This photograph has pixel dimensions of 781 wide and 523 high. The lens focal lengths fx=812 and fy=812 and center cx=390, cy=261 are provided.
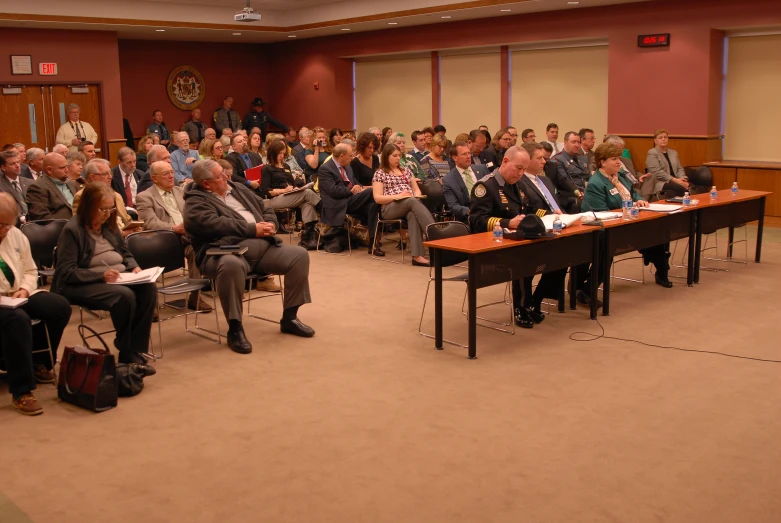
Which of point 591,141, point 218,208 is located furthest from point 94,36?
point 218,208

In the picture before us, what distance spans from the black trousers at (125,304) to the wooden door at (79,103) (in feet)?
30.1

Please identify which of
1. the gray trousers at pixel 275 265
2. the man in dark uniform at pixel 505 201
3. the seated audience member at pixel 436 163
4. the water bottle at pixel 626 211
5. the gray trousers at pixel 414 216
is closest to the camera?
the gray trousers at pixel 275 265

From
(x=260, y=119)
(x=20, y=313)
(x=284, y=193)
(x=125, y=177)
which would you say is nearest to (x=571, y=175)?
(x=284, y=193)

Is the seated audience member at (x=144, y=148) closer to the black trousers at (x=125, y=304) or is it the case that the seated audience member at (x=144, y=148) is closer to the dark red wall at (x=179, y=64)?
the dark red wall at (x=179, y=64)

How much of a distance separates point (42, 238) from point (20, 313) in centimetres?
200

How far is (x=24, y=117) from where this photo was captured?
1312 centimetres

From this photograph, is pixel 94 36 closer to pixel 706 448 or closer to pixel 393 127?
pixel 393 127

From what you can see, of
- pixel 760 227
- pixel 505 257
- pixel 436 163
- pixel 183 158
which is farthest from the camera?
pixel 183 158

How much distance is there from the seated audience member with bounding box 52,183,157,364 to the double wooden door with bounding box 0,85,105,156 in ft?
29.9

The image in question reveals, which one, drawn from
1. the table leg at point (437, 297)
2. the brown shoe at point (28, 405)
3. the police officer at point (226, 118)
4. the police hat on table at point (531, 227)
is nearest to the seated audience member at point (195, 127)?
the police officer at point (226, 118)

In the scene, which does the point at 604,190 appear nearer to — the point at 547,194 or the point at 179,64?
the point at 547,194

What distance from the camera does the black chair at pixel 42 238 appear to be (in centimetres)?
602

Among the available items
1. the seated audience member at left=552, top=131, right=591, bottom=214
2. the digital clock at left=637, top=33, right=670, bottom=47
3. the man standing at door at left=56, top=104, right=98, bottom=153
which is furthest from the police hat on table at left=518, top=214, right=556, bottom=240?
the man standing at door at left=56, top=104, right=98, bottom=153

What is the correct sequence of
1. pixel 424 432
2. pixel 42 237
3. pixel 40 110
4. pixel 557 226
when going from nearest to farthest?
pixel 424 432
pixel 557 226
pixel 42 237
pixel 40 110
